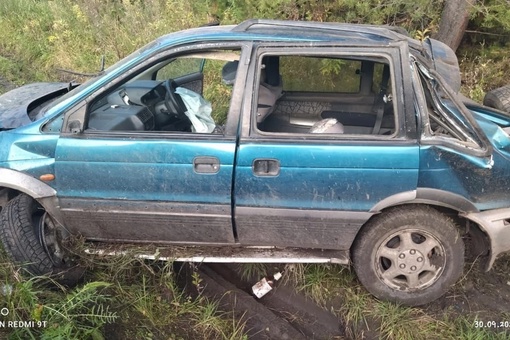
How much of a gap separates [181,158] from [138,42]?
4765 mm

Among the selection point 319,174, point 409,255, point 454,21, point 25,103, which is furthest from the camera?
point 454,21

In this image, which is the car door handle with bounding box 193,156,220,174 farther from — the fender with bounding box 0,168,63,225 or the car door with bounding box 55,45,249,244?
the fender with bounding box 0,168,63,225

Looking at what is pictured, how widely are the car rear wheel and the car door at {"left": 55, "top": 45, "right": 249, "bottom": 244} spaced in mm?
231

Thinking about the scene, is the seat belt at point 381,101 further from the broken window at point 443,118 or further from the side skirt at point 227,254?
the side skirt at point 227,254

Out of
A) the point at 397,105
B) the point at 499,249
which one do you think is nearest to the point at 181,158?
the point at 397,105

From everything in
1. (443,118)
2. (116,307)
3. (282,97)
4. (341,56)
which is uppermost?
(341,56)

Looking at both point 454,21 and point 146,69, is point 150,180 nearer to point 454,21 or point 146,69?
point 146,69

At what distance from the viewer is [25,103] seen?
3.49 meters

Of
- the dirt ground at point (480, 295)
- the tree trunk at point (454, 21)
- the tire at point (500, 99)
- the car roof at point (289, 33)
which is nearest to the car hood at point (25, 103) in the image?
the car roof at point (289, 33)

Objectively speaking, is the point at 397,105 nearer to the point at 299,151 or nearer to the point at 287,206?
the point at 299,151

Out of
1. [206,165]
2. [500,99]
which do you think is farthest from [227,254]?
[500,99]

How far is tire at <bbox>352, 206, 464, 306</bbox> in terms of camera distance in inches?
118

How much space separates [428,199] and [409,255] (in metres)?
0.44

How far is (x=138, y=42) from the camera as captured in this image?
707 centimetres
